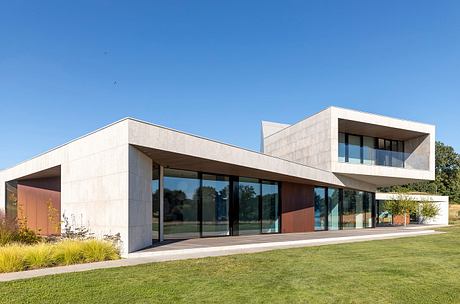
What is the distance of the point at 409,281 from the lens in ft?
26.1

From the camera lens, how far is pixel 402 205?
93.1 ft

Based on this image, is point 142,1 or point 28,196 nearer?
point 142,1

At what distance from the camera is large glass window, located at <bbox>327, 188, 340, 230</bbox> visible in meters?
23.5

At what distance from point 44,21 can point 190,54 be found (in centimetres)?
900

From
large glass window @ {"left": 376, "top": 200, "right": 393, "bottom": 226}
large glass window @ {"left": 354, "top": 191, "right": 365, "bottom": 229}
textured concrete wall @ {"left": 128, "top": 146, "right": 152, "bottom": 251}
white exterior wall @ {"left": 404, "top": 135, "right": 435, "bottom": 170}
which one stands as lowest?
large glass window @ {"left": 376, "top": 200, "right": 393, "bottom": 226}

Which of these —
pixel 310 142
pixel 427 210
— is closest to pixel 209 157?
pixel 310 142

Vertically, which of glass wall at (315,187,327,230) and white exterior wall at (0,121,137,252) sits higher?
white exterior wall at (0,121,137,252)

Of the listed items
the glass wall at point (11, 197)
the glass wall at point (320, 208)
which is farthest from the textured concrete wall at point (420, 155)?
the glass wall at point (11, 197)

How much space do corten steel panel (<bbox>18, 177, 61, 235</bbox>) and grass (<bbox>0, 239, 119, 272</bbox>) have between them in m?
10.8

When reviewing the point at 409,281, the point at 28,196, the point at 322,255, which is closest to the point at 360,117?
the point at 322,255

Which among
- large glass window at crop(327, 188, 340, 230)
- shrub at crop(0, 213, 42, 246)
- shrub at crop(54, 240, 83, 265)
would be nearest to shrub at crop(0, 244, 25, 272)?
shrub at crop(54, 240, 83, 265)

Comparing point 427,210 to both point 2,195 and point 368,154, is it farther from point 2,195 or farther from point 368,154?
point 2,195

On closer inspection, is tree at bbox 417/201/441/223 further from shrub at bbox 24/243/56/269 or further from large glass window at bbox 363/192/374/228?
shrub at bbox 24/243/56/269

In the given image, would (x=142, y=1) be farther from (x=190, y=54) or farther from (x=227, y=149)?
(x=227, y=149)
